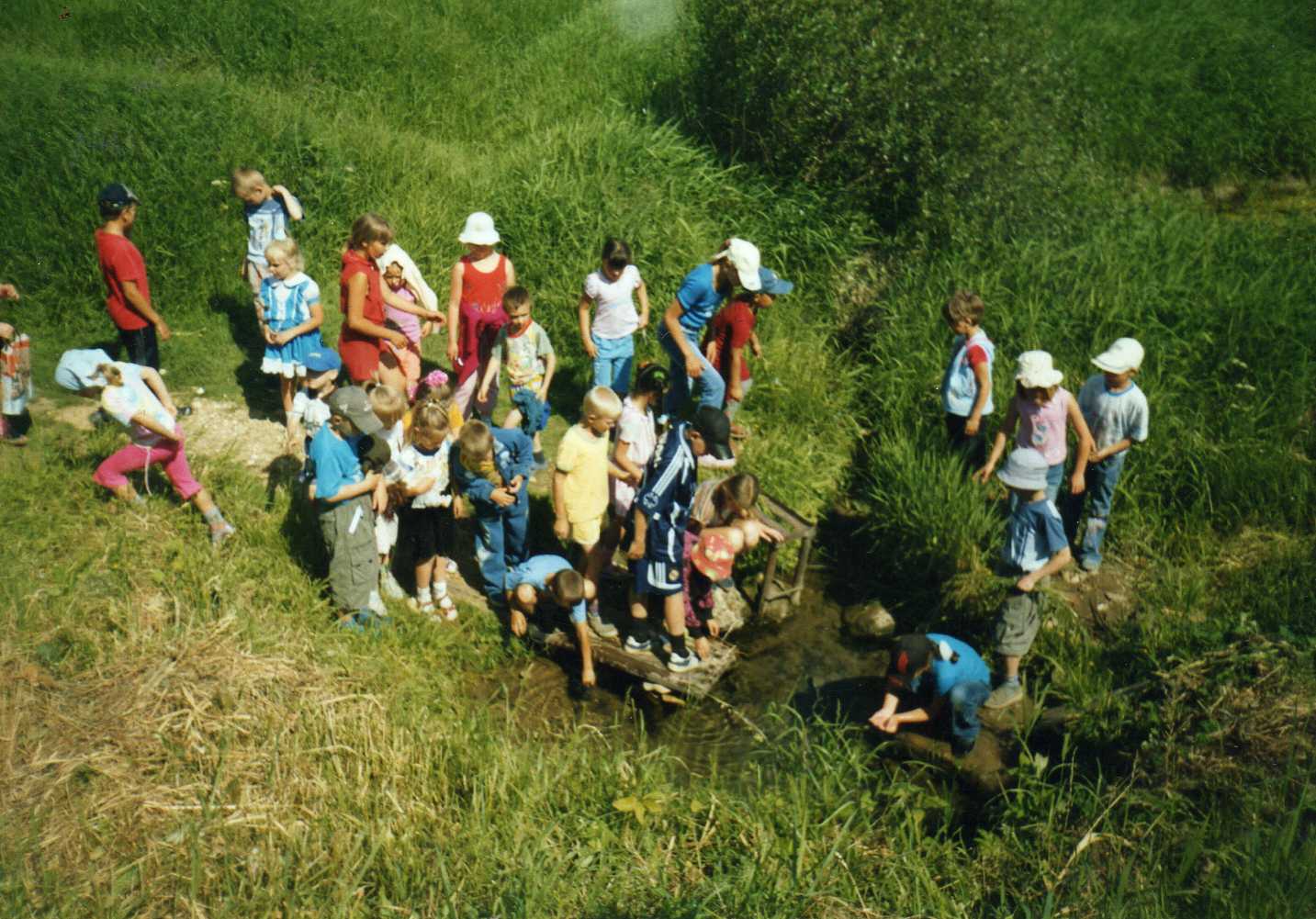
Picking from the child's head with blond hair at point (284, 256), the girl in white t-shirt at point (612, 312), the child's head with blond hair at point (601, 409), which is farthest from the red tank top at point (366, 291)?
the child's head with blond hair at point (601, 409)

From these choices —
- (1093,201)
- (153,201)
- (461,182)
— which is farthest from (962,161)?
(153,201)

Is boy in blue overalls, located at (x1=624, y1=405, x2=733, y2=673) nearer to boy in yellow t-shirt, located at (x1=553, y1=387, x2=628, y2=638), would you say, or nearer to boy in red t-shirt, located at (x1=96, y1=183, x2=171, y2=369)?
boy in yellow t-shirt, located at (x1=553, y1=387, x2=628, y2=638)

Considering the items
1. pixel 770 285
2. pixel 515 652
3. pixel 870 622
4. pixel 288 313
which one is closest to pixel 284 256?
pixel 288 313

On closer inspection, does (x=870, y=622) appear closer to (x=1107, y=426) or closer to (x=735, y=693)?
(x=735, y=693)

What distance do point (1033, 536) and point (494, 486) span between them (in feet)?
10.5

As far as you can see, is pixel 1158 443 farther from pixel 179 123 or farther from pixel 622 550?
pixel 179 123

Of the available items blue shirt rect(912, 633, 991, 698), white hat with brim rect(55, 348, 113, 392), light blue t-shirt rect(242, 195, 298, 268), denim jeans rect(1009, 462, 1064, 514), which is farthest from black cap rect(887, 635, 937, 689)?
light blue t-shirt rect(242, 195, 298, 268)

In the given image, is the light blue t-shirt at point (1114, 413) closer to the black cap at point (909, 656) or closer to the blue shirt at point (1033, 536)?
the blue shirt at point (1033, 536)

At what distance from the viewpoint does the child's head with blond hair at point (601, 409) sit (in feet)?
19.6

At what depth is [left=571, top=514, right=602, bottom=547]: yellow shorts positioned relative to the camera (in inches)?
252

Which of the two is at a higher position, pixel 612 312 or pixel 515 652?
pixel 612 312

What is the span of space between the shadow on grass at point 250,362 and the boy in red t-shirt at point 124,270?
95 cm

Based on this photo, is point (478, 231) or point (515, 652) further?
point (478, 231)

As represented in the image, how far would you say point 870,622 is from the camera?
743 cm
